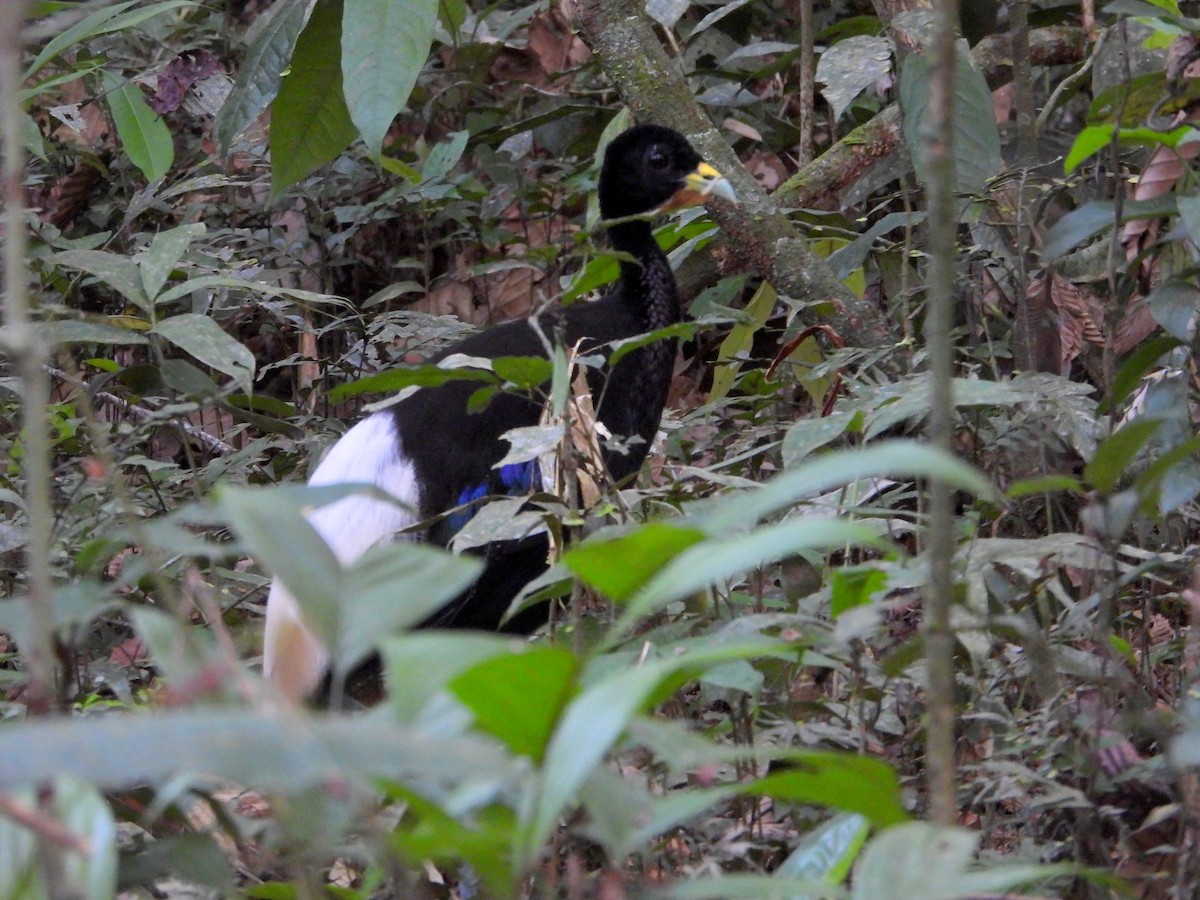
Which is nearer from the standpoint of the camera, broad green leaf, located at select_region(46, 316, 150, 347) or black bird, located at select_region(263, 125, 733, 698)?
broad green leaf, located at select_region(46, 316, 150, 347)

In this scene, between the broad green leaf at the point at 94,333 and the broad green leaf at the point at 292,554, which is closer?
the broad green leaf at the point at 292,554

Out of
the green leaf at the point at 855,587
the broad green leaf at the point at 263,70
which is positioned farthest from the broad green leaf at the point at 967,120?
the green leaf at the point at 855,587

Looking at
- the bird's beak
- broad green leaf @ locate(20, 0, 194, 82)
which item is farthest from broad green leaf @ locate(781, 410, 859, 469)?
broad green leaf @ locate(20, 0, 194, 82)

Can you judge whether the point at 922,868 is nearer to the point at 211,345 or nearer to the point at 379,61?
the point at 211,345

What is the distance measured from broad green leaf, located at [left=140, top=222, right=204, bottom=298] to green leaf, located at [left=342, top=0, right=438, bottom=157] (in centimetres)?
38

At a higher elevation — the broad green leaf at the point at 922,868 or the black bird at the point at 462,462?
the broad green leaf at the point at 922,868

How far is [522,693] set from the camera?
849mm

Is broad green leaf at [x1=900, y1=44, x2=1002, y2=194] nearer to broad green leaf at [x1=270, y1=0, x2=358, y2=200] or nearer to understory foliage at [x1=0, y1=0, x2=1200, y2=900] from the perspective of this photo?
understory foliage at [x1=0, y1=0, x2=1200, y2=900]

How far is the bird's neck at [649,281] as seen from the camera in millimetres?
3396

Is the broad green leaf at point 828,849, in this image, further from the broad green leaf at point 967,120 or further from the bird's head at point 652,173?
the bird's head at point 652,173

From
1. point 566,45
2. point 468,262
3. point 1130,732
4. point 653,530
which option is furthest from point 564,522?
point 566,45

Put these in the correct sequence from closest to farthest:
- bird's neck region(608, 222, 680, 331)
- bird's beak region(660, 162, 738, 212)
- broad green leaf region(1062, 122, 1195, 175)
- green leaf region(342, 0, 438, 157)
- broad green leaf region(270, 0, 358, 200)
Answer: broad green leaf region(1062, 122, 1195, 175), green leaf region(342, 0, 438, 157), broad green leaf region(270, 0, 358, 200), bird's beak region(660, 162, 738, 212), bird's neck region(608, 222, 680, 331)

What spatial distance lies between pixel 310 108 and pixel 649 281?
883 millimetres

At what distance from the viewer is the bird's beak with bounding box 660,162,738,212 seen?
3252 millimetres
